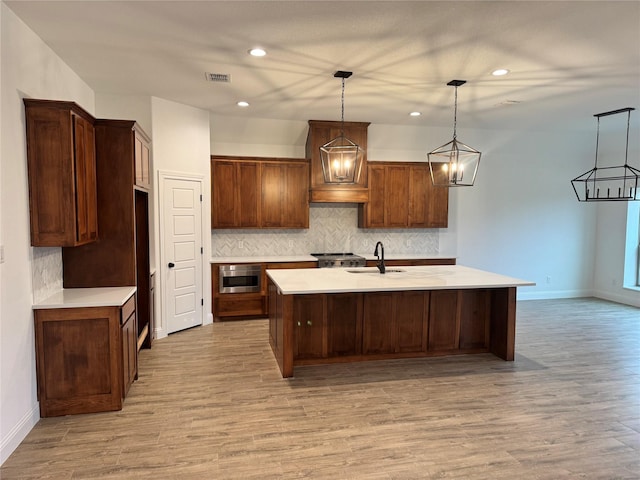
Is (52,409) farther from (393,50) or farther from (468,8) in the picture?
(468,8)

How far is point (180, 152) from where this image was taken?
528 centimetres

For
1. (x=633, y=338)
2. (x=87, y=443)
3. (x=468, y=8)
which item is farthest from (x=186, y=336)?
(x=633, y=338)

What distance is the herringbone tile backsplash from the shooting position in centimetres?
641

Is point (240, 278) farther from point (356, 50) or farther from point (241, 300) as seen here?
point (356, 50)

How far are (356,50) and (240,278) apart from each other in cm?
356

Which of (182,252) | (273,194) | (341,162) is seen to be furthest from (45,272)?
(273,194)

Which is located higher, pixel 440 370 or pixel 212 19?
pixel 212 19

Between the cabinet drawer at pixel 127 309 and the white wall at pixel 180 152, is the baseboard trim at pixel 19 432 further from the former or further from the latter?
the white wall at pixel 180 152

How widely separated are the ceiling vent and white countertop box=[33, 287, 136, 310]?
86.2 inches

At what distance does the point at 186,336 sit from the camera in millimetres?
5184

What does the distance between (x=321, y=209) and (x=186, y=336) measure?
281cm

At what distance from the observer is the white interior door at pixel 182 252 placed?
5.16 metres

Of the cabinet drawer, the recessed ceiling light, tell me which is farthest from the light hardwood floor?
the recessed ceiling light

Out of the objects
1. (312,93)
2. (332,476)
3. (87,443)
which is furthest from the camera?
(312,93)
